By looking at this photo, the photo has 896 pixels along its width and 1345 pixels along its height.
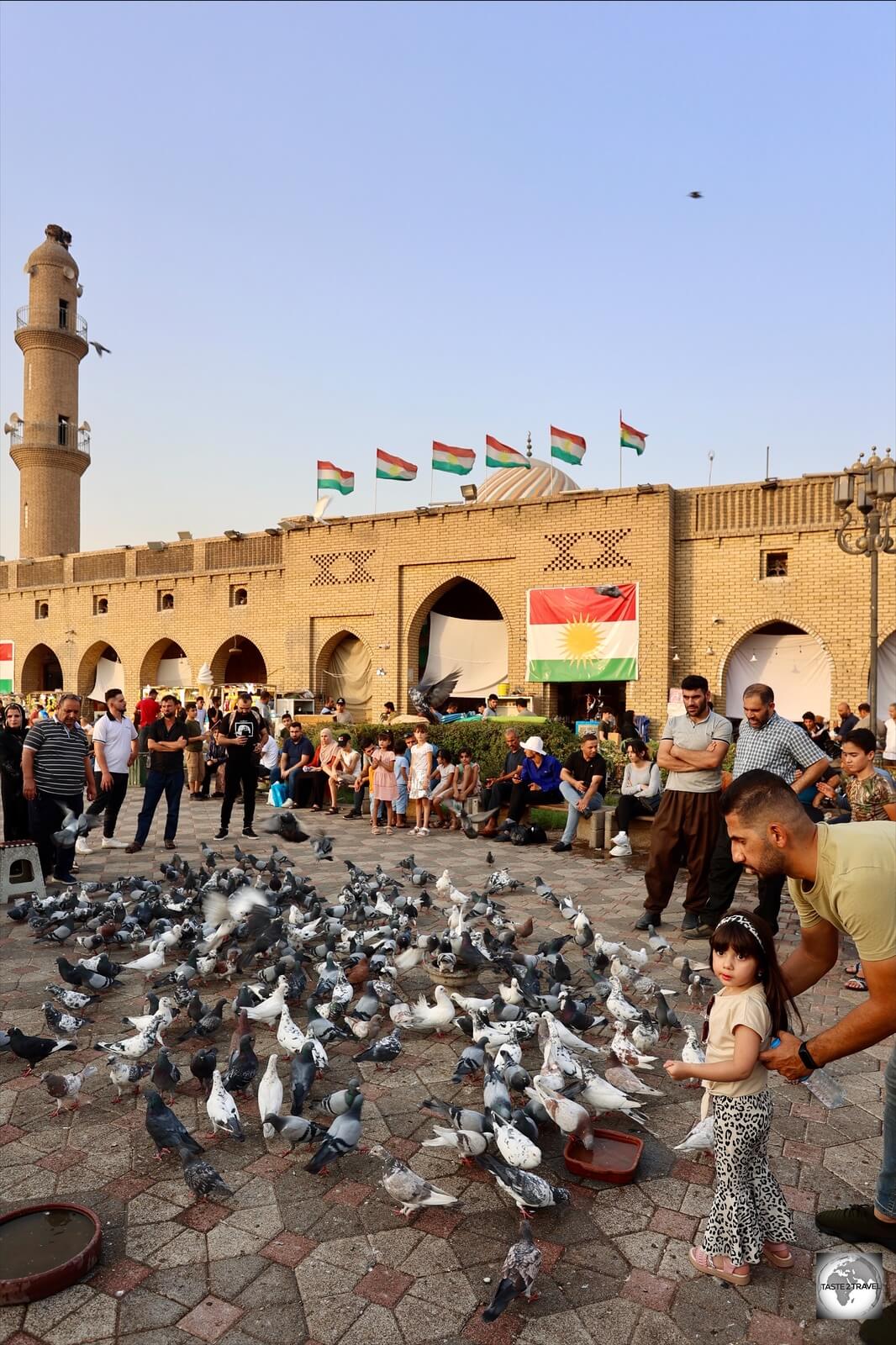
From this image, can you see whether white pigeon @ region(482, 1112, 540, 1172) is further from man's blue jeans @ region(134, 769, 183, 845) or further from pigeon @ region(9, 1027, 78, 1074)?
man's blue jeans @ region(134, 769, 183, 845)

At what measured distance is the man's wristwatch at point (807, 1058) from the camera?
2.36m

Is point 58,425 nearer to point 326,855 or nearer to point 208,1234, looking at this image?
point 326,855

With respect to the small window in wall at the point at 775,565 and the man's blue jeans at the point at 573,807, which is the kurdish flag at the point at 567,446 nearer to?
the small window in wall at the point at 775,565

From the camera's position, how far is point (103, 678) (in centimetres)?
3045

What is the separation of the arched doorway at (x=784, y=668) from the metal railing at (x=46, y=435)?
92.9 feet

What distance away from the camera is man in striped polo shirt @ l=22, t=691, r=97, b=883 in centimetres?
729

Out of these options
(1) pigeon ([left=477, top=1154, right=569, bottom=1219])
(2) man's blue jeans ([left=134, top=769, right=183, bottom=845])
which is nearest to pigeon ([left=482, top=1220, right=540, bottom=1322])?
(1) pigeon ([left=477, top=1154, right=569, bottom=1219])

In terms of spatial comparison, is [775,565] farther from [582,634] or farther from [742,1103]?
[742,1103]

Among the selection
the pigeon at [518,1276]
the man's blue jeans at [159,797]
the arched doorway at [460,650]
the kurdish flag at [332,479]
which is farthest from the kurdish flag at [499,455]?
the pigeon at [518,1276]

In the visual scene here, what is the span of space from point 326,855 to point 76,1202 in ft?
18.8

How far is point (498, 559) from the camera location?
71.6ft

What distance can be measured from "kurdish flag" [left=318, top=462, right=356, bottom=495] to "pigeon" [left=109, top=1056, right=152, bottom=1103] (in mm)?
22232

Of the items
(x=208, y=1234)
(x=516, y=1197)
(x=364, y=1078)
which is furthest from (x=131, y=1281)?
(x=364, y=1078)

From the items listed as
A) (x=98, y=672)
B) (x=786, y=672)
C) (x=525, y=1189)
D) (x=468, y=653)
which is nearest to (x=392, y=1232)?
(x=525, y=1189)
